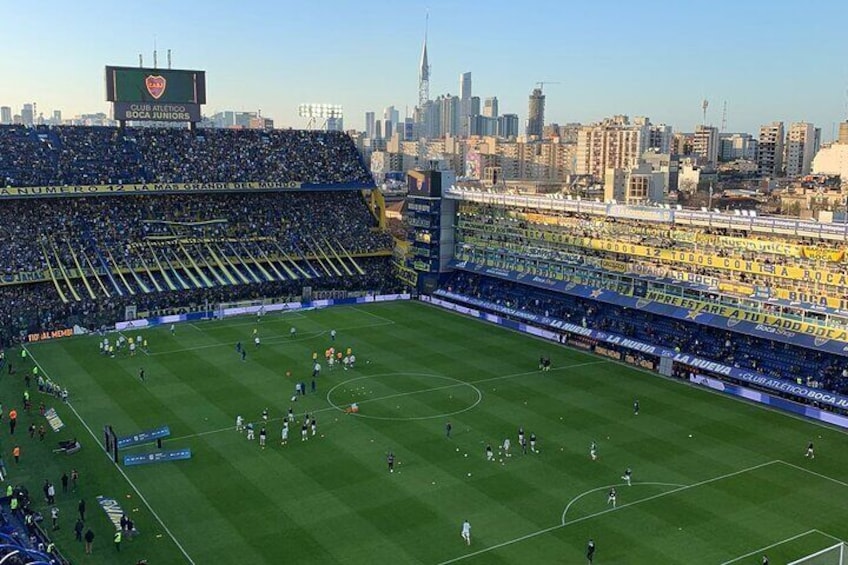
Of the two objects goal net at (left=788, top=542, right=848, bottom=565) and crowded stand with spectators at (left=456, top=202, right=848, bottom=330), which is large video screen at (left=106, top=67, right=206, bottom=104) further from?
goal net at (left=788, top=542, right=848, bottom=565)

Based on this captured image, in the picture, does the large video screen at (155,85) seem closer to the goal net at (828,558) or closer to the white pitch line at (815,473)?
the white pitch line at (815,473)

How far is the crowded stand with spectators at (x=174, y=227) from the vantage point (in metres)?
70.5

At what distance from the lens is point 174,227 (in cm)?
8125

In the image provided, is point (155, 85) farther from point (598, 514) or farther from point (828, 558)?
point (828, 558)

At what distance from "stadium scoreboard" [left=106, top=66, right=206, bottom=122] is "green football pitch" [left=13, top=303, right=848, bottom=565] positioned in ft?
113

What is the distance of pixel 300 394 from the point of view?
1951 inches

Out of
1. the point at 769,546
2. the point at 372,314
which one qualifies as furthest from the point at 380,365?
the point at 769,546

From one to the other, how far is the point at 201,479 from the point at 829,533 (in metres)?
26.8

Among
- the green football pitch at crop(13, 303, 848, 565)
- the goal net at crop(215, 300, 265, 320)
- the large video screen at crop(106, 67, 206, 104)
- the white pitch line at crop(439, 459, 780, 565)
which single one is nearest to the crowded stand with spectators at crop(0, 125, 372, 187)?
the large video screen at crop(106, 67, 206, 104)

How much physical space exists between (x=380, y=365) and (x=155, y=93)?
154ft

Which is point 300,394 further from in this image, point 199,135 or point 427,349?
point 199,135

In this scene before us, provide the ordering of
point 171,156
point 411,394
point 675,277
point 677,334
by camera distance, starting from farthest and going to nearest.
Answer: point 171,156
point 675,277
point 677,334
point 411,394

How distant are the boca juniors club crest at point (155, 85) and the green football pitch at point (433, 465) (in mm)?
35956

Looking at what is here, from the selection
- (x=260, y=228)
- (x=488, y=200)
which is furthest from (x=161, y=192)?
(x=488, y=200)
